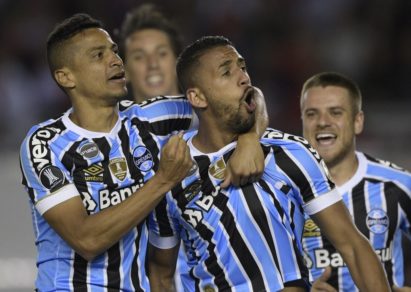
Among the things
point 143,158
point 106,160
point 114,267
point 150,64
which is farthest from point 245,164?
point 150,64

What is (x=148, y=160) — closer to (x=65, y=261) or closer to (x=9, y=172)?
(x=65, y=261)

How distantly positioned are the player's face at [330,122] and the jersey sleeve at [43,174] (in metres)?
1.48

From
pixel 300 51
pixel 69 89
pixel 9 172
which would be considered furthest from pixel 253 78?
pixel 69 89

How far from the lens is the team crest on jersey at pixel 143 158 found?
4.29m

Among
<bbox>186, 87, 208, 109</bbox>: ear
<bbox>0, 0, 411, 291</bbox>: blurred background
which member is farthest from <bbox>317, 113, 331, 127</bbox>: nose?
<bbox>0, 0, 411, 291</bbox>: blurred background

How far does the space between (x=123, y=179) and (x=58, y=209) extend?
1.02ft

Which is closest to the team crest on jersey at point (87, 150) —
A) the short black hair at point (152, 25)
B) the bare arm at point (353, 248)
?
the bare arm at point (353, 248)

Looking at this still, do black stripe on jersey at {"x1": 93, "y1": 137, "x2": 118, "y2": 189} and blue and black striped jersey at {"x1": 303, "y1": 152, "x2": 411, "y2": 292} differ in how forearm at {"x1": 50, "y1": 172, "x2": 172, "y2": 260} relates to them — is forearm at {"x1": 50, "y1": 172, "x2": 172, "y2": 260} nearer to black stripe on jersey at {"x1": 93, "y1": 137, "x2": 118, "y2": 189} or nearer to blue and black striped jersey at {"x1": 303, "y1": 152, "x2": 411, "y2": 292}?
black stripe on jersey at {"x1": 93, "y1": 137, "x2": 118, "y2": 189}

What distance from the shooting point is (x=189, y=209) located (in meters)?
4.21

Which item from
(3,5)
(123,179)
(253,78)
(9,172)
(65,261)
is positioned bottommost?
(65,261)

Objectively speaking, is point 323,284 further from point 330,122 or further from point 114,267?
point 114,267

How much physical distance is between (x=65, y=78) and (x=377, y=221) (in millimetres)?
1716

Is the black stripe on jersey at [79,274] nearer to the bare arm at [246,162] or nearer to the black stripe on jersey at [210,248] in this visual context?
the black stripe on jersey at [210,248]

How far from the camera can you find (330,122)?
5.14 metres
